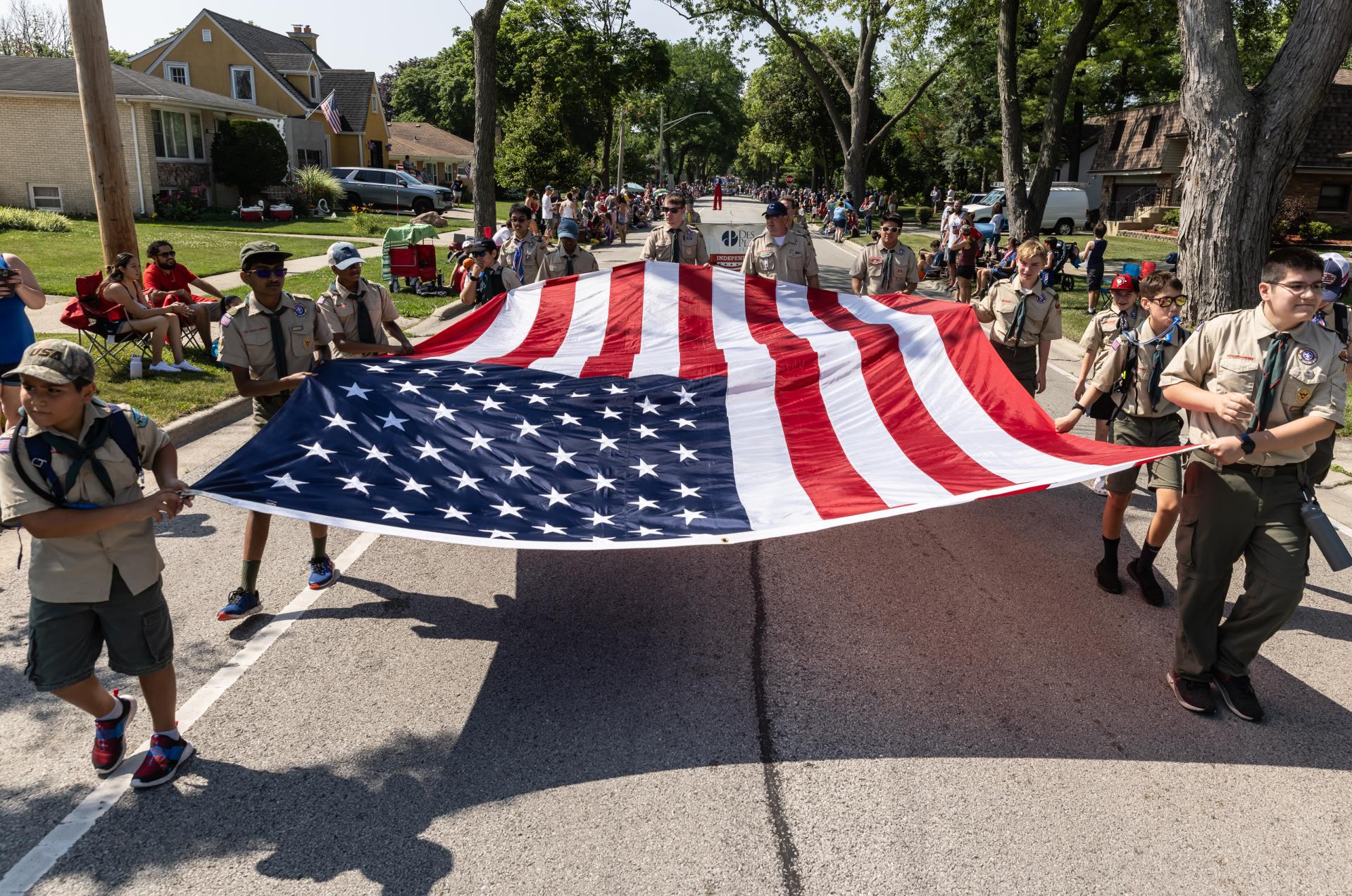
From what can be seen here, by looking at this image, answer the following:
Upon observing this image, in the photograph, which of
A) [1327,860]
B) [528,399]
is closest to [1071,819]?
[1327,860]

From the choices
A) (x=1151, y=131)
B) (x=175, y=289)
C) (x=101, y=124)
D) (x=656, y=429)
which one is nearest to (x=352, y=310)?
(x=656, y=429)

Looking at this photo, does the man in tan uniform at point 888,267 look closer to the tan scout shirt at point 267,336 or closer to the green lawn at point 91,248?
the tan scout shirt at point 267,336

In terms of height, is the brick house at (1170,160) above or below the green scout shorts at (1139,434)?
above

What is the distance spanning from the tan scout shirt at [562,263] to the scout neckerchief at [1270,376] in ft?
20.0

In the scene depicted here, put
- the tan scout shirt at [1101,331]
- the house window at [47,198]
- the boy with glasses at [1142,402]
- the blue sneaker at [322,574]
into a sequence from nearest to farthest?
the blue sneaker at [322,574] < the boy with glasses at [1142,402] < the tan scout shirt at [1101,331] < the house window at [47,198]

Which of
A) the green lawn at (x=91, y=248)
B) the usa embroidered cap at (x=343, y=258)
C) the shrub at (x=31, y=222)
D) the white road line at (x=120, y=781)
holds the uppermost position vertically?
the usa embroidered cap at (x=343, y=258)

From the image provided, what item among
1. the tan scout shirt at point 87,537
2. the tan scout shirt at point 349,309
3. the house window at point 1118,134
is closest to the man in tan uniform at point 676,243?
the tan scout shirt at point 349,309

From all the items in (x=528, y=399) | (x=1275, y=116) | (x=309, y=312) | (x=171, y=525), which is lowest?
(x=171, y=525)

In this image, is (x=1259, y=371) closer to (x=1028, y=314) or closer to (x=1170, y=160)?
(x=1028, y=314)

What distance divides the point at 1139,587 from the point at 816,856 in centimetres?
328

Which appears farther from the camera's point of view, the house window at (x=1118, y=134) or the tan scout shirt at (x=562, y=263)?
the house window at (x=1118, y=134)

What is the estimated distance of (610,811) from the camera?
11.2 feet

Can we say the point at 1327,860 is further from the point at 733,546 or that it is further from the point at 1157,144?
the point at 1157,144

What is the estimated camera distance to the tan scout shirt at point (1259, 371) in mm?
3852
